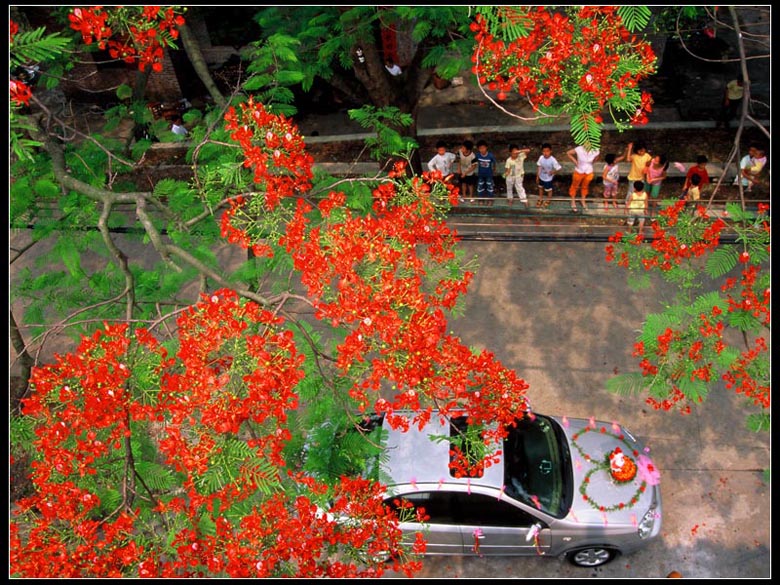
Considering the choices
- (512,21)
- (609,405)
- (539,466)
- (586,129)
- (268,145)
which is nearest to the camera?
(512,21)

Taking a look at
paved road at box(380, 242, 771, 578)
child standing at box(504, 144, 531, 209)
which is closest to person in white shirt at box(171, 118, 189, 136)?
paved road at box(380, 242, 771, 578)

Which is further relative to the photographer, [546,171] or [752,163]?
[546,171]

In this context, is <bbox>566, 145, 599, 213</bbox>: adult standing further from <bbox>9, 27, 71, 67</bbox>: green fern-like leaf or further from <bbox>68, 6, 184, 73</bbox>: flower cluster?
<bbox>9, 27, 71, 67</bbox>: green fern-like leaf

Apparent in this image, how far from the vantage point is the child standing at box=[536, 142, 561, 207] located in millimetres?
9859

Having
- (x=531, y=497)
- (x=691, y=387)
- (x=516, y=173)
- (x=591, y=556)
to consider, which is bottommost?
(x=591, y=556)

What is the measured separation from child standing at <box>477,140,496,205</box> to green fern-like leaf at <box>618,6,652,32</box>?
4.38 m

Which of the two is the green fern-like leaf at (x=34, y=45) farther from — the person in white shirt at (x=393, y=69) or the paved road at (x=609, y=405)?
the paved road at (x=609, y=405)

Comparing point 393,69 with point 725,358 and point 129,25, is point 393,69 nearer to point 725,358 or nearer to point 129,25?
point 129,25

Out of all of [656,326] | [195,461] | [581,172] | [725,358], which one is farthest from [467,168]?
[195,461]

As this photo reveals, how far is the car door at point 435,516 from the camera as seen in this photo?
6.93 m

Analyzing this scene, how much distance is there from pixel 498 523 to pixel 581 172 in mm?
5452

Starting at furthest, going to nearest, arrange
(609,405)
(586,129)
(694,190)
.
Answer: (694,190)
(609,405)
(586,129)

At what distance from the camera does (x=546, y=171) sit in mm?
10039

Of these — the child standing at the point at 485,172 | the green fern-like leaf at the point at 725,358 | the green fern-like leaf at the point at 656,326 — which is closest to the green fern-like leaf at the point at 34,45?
the green fern-like leaf at the point at 656,326
